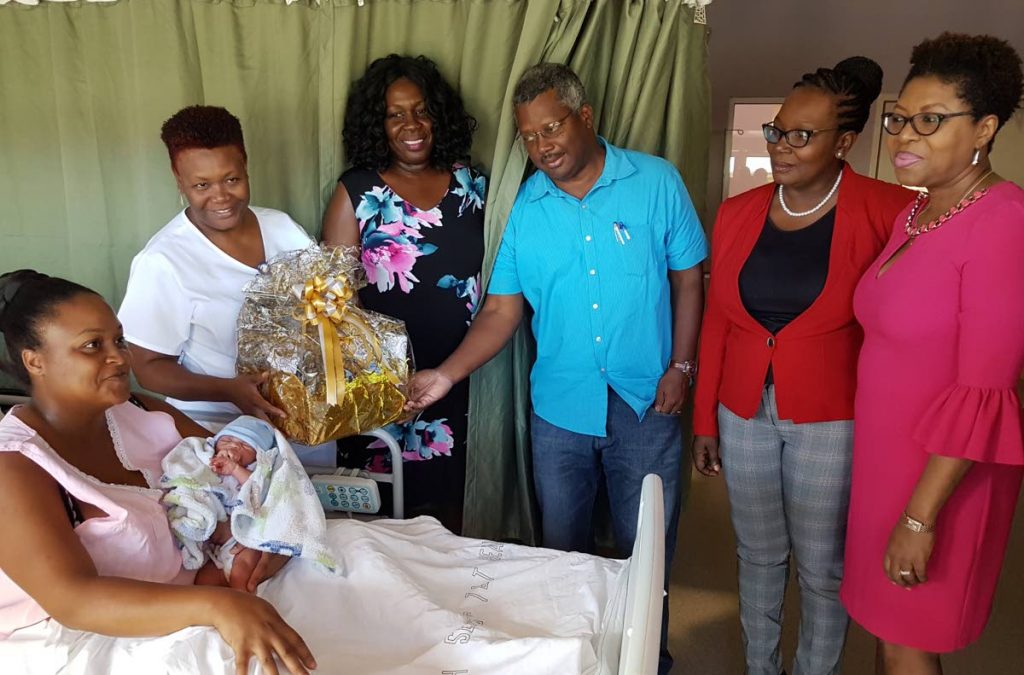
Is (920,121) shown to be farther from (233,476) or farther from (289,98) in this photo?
(289,98)

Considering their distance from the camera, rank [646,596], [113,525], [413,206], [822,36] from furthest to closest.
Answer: [822,36], [413,206], [113,525], [646,596]

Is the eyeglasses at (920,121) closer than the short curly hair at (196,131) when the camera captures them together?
Yes

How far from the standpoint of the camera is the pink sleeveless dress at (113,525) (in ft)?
4.85

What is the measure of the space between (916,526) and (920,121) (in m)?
0.85

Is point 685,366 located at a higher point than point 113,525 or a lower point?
higher

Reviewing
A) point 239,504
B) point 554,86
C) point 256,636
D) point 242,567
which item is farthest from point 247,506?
point 554,86

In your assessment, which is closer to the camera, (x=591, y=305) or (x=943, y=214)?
(x=943, y=214)

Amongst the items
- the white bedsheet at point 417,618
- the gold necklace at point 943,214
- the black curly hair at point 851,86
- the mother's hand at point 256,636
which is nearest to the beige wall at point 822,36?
the black curly hair at point 851,86

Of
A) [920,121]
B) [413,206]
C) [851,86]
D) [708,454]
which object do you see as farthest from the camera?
[413,206]

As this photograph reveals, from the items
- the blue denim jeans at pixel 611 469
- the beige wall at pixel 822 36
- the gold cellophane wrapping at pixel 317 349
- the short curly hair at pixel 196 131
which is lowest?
the blue denim jeans at pixel 611 469

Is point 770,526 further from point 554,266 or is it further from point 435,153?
point 435,153

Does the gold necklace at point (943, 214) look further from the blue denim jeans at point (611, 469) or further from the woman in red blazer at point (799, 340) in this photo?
the blue denim jeans at point (611, 469)

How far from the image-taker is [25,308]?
156 cm

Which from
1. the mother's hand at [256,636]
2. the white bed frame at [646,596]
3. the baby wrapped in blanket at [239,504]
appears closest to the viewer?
the white bed frame at [646,596]
